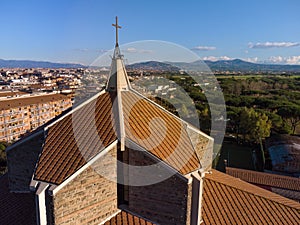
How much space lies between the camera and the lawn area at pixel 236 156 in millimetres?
22414

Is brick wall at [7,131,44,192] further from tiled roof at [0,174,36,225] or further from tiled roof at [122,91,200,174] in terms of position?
tiled roof at [122,91,200,174]

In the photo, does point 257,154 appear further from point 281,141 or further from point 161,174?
point 161,174

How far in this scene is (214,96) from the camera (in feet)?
127

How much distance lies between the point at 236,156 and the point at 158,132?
2079 cm

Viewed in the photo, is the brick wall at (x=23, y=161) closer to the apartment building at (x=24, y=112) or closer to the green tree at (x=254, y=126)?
the green tree at (x=254, y=126)

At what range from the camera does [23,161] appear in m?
7.55

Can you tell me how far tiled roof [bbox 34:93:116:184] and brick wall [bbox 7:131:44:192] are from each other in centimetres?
118

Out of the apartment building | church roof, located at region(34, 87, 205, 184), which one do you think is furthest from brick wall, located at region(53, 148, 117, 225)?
the apartment building

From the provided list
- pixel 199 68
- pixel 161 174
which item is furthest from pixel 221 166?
pixel 161 174

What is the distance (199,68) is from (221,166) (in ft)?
39.0

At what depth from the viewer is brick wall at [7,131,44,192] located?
24.1 feet

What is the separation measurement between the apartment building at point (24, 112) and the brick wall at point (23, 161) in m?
29.9

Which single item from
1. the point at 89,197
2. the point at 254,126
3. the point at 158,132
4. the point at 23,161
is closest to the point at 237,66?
the point at 254,126

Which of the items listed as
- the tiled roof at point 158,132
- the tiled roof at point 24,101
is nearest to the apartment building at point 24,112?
the tiled roof at point 24,101
